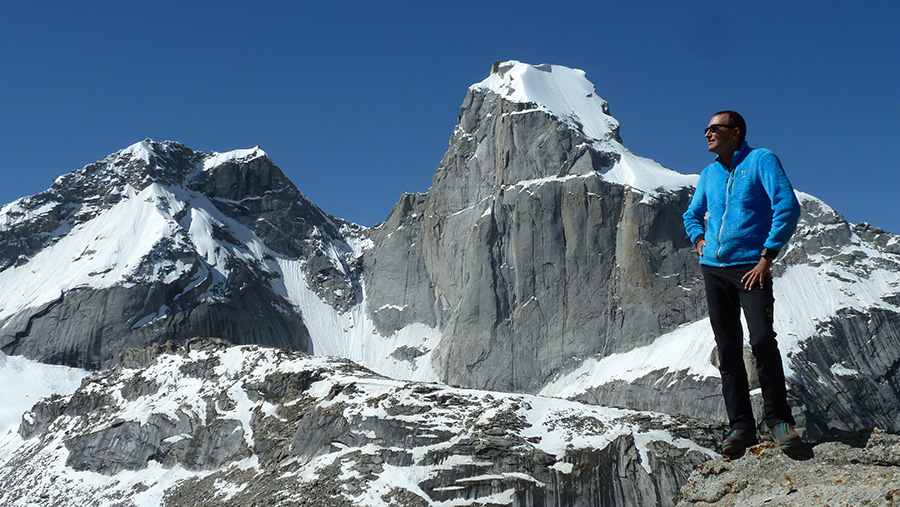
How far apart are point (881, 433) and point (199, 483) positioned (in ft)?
293

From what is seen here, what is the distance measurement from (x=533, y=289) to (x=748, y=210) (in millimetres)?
156944

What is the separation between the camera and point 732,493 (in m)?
12.7

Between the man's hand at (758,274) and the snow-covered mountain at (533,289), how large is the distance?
123333mm

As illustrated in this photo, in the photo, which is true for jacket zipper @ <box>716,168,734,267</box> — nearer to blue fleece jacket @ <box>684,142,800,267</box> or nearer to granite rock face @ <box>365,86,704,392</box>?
blue fleece jacket @ <box>684,142,800,267</box>

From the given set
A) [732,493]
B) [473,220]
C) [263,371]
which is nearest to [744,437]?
[732,493]

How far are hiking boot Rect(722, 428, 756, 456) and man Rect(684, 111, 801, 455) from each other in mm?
15

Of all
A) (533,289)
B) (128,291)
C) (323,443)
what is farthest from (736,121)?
(128,291)

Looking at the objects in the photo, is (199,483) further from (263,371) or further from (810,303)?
(810,303)

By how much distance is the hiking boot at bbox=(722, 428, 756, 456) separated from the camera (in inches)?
480

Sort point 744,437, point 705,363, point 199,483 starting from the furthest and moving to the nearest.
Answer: point 705,363
point 199,483
point 744,437

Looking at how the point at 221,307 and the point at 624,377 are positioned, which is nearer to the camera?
the point at 624,377

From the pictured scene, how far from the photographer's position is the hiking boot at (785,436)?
11469 mm

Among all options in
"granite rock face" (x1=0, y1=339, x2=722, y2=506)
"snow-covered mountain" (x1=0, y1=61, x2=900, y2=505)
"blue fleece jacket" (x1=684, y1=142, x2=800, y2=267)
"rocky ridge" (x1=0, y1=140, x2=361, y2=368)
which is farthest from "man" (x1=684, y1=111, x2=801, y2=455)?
"rocky ridge" (x1=0, y1=140, x2=361, y2=368)

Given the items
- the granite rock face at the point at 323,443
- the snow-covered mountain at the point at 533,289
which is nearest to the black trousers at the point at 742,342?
the granite rock face at the point at 323,443
